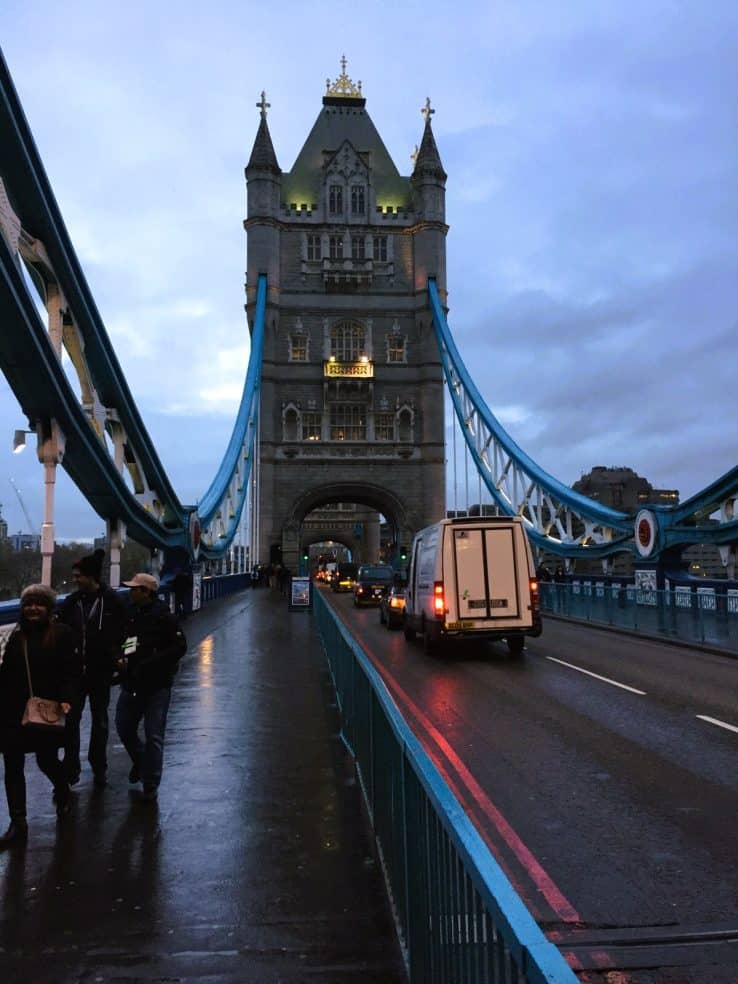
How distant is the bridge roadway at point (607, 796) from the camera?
13.0 feet

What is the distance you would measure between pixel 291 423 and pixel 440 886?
5681 cm

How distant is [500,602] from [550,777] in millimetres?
8576

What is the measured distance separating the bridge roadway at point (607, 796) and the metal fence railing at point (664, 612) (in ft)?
11.9

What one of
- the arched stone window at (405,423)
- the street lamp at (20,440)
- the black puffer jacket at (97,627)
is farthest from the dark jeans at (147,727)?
the arched stone window at (405,423)

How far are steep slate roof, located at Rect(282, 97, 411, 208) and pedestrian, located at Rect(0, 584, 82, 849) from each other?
61421 mm

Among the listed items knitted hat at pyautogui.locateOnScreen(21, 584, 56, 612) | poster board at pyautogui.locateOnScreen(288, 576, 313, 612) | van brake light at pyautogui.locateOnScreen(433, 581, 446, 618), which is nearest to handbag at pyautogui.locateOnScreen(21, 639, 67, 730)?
knitted hat at pyautogui.locateOnScreen(21, 584, 56, 612)

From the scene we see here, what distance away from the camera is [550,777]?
22.2 ft

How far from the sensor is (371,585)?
34156mm

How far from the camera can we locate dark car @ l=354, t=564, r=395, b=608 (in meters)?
34.0

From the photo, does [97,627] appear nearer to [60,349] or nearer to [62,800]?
[62,800]

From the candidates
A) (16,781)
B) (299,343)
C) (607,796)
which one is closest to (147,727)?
(16,781)

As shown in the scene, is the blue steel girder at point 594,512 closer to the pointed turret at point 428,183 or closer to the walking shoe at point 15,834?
the pointed turret at point 428,183

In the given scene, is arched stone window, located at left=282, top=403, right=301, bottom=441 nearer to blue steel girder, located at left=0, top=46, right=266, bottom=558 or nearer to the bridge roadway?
blue steel girder, located at left=0, top=46, right=266, bottom=558

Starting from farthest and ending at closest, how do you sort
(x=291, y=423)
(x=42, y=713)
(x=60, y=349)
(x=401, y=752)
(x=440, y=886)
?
(x=291, y=423)
(x=60, y=349)
(x=42, y=713)
(x=401, y=752)
(x=440, y=886)
